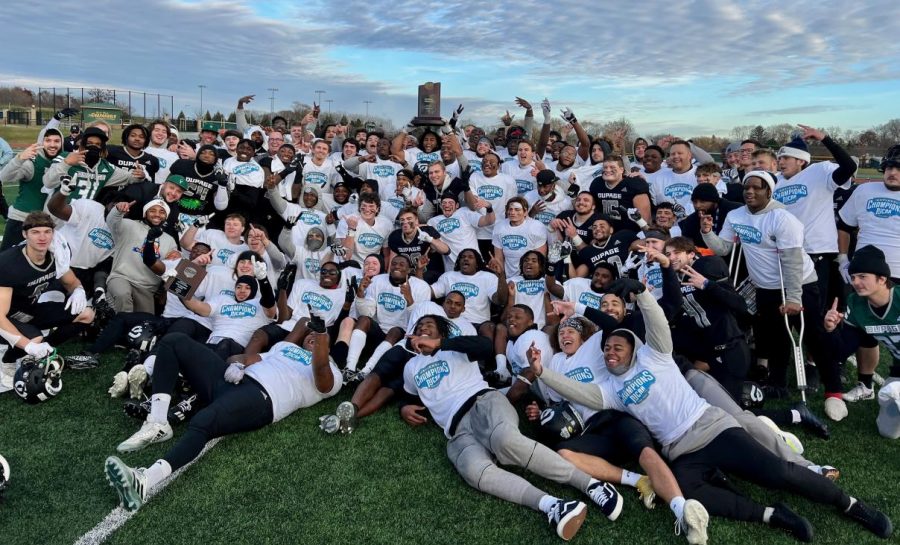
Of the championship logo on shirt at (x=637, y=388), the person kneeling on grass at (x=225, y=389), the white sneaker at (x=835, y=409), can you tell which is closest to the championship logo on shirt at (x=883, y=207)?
the white sneaker at (x=835, y=409)

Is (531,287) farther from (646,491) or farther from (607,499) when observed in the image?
(607,499)

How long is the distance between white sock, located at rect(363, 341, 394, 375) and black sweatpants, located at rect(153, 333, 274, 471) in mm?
1331

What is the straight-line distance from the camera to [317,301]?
7254 mm

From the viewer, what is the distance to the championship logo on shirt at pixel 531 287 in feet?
23.7

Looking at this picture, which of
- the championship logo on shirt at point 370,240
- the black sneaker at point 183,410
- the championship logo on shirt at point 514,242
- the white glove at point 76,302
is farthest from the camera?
the championship logo on shirt at point 370,240

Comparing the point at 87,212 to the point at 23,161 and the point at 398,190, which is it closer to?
the point at 23,161

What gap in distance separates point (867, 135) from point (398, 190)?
65.6 meters

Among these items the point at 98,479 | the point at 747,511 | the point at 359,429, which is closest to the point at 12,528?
the point at 98,479

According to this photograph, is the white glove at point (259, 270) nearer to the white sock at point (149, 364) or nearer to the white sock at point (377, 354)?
the white sock at point (149, 364)

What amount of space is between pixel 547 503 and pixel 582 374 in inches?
56.1

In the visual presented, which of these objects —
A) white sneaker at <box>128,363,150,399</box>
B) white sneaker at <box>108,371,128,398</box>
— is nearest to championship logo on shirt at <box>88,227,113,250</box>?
white sneaker at <box>108,371,128,398</box>

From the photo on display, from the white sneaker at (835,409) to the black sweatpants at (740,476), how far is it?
188 cm

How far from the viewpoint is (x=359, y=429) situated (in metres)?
5.61

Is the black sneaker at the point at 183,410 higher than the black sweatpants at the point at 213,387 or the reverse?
the reverse
